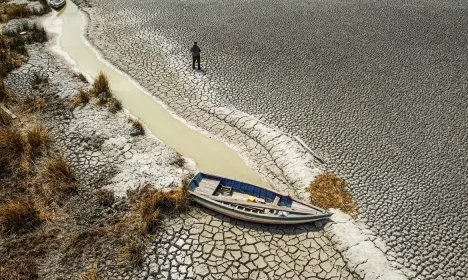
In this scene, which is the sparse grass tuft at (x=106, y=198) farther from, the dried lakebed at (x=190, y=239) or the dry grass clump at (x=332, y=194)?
the dry grass clump at (x=332, y=194)

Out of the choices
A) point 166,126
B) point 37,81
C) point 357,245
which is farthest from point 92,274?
point 37,81

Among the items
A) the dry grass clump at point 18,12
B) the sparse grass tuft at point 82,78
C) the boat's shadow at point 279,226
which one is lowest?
the dry grass clump at point 18,12

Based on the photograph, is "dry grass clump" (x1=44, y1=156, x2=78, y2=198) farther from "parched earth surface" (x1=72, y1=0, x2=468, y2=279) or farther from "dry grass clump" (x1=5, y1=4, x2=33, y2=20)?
"dry grass clump" (x1=5, y1=4, x2=33, y2=20)

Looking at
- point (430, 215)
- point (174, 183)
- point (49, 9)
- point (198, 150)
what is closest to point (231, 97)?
point (198, 150)

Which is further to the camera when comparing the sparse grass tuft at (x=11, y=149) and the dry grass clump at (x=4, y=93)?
the dry grass clump at (x=4, y=93)

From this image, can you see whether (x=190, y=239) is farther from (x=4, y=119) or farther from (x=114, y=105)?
(x=4, y=119)

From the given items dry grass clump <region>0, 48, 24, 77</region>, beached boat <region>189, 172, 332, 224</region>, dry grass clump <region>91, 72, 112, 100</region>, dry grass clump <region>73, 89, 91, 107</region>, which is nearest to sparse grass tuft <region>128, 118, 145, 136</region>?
dry grass clump <region>91, 72, 112, 100</region>

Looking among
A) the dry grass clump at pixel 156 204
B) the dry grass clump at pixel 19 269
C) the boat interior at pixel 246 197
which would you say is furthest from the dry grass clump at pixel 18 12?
the boat interior at pixel 246 197
